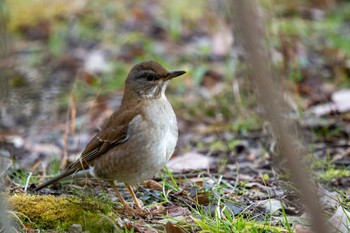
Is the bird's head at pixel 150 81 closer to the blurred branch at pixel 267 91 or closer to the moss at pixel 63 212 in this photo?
the moss at pixel 63 212

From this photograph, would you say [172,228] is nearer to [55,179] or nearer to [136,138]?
[136,138]

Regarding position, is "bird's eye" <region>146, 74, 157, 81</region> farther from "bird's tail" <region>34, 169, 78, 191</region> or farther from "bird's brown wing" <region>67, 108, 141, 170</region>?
"bird's tail" <region>34, 169, 78, 191</region>

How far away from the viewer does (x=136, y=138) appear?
5.38 metres

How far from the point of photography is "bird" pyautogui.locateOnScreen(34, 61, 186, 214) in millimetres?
5316

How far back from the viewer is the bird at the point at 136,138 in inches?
209

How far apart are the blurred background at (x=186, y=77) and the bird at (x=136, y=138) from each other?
743 mm

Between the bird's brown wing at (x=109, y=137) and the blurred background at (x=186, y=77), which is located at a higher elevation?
the bird's brown wing at (x=109, y=137)

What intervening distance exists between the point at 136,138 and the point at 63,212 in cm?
Result: 92

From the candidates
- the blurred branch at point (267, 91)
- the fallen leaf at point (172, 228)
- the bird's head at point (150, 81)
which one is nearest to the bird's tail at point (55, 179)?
the bird's head at point (150, 81)

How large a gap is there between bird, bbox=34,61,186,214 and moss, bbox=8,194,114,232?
366 millimetres

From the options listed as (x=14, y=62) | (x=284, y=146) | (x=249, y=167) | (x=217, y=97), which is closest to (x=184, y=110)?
(x=217, y=97)

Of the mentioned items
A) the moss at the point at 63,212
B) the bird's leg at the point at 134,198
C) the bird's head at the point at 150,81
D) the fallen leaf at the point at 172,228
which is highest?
the bird's head at the point at 150,81

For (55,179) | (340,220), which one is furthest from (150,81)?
(340,220)

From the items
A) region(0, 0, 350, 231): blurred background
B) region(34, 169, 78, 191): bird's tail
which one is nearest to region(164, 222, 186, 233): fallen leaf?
region(34, 169, 78, 191): bird's tail
